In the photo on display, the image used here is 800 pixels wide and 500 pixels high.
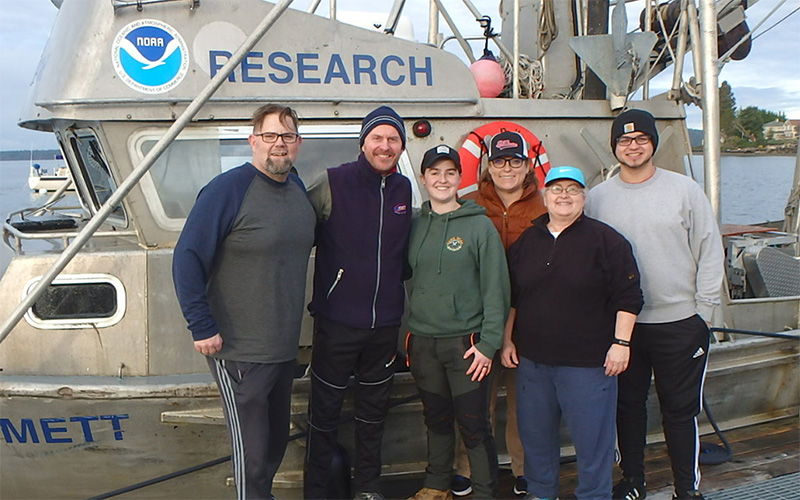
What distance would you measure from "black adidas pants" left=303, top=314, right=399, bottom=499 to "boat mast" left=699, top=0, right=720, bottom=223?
79.9 inches

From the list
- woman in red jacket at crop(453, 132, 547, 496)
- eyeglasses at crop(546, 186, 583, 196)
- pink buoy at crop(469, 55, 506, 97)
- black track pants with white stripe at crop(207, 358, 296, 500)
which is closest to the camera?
black track pants with white stripe at crop(207, 358, 296, 500)

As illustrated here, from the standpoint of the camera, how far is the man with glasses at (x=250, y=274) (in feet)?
8.28

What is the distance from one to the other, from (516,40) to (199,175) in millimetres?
2051

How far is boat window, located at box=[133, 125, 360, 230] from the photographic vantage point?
11.3 feet

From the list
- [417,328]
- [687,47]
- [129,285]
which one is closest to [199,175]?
[129,285]

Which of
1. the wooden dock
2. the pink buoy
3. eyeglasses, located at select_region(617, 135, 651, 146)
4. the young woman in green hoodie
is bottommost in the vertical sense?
the wooden dock

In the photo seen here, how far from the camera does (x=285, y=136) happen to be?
2.63 metres

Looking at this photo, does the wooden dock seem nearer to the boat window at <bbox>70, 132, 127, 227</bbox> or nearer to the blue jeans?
the blue jeans

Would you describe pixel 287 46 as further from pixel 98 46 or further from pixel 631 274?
pixel 631 274

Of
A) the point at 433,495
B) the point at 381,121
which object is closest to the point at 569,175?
the point at 381,121

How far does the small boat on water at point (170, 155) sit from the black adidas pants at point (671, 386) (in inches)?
43.0

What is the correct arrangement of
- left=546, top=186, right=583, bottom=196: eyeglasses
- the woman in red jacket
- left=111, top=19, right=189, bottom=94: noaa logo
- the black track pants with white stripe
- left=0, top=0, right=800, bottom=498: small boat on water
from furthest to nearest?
1. left=111, top=19, right=189, bottom=94: noaa logo
2. left=0, top=0, right=800, bottom=498: small boat on water
3. the woman in red jacket
4. left=546, top=186, right=583, bottom=196: eyeglasses
5. the black track pants with white stripe

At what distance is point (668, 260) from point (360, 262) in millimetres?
1370

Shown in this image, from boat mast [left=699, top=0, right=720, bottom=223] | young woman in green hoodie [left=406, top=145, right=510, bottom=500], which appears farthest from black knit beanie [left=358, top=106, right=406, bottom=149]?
boat mast [left=699, top=0, right=720, bottom=223]
